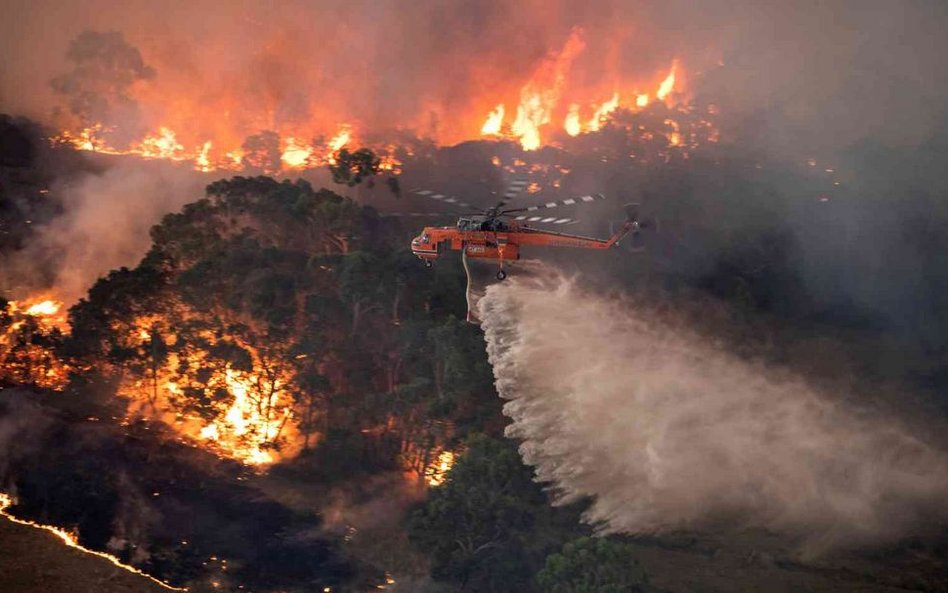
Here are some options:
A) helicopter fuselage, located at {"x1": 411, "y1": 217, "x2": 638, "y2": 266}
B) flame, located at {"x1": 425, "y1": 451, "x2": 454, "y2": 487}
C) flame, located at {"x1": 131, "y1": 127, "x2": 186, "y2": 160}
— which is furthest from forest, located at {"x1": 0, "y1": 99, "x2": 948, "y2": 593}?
flame, located at {"x1": 131, "y1": 127, "x2": 186, "y2": 160}

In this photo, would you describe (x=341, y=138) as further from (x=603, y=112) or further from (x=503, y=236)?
(x=503, y=236)

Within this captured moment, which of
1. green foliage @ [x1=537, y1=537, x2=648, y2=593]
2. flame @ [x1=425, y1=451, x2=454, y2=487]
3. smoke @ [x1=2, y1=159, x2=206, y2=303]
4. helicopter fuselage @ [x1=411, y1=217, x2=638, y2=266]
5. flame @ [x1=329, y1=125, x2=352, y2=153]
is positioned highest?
flame @ [x1=329, y1=125, x2=352, y2=153]

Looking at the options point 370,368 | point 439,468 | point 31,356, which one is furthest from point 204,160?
point 439,468

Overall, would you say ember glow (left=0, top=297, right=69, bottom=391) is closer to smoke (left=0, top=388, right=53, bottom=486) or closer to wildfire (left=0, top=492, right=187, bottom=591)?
smoke (left=0, top=388, right=53, bottom=486)

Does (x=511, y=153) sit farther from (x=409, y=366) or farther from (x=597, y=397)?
(x=597, y=397)

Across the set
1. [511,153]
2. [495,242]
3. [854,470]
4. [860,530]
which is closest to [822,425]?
[854,470]
